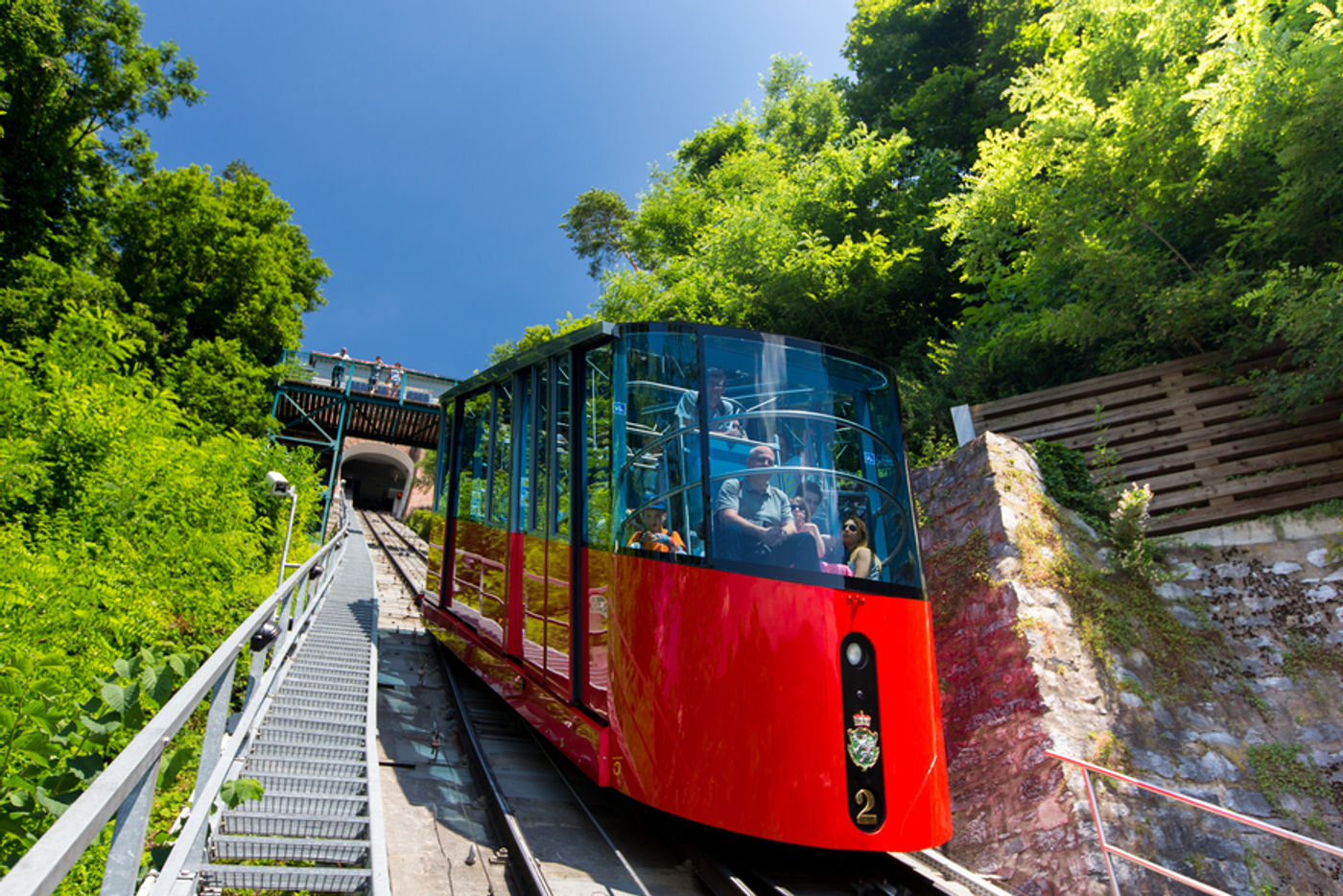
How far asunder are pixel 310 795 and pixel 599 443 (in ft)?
9.10

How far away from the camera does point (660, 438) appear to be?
15.6 feet

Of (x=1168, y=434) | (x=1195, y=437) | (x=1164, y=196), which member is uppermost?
(x=1164, y=196)

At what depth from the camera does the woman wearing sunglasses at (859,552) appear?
4.32 metres

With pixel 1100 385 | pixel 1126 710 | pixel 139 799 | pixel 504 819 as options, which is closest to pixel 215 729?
pixel 139 799

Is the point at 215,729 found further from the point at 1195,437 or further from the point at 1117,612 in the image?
the point at 1195,437

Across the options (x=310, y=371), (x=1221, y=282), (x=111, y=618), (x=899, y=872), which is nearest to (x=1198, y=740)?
(x=899, y=872)

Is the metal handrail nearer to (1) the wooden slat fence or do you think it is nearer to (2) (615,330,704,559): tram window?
(2) (615,330,704,559): tram window

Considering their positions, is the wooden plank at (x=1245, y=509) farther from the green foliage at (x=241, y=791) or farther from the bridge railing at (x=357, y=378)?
the bridge railing at (x=357, y=378)

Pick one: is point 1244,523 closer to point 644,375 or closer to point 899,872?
point 899,872

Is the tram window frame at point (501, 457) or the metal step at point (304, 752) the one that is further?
the tram window frame at point (501, 457)

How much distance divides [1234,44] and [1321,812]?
7348 millimetres

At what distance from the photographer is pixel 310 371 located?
78.9ft

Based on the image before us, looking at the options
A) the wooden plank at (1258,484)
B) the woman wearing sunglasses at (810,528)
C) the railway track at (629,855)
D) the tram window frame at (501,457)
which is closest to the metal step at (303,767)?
the railway track at (629,855)

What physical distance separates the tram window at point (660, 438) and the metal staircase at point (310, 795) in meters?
2.16
